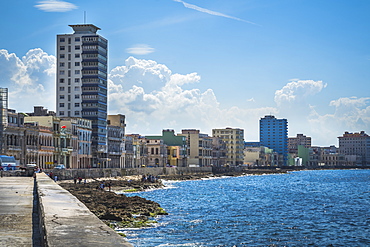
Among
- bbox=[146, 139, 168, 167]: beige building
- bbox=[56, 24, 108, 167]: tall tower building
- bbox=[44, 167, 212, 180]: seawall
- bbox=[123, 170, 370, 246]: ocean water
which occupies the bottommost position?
bbox=[123, 170, 370, 246]: ocean water

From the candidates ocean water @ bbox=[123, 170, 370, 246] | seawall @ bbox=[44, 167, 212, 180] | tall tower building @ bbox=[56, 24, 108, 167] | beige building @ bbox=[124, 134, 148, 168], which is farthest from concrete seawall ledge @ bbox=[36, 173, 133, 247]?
beige building @ bbox=[124, 134, 148, 168]

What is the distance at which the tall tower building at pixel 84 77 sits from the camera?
14512cm

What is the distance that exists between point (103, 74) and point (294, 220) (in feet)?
361

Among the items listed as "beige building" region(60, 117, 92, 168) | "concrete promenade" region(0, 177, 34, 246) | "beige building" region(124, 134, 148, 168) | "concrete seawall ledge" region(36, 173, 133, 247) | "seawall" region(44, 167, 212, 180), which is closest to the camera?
"concrete seawall ledge" region(36, 173, 133, 247)

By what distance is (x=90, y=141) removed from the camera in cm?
13762

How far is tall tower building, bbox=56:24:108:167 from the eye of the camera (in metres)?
145

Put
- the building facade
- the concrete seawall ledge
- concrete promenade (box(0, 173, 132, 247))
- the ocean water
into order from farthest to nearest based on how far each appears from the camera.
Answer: the building facade → the ocean water → concrete promenade (box(0, 173, 132, 247)) → the concrete seawall ledge

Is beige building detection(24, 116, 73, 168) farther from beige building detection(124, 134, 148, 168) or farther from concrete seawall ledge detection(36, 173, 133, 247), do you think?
concrete seawall ledge detection(36, 173, 133, 247)

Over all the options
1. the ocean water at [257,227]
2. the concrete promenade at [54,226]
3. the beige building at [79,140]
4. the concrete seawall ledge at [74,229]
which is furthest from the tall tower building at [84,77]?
the concrete seawall ledge at [74,229]

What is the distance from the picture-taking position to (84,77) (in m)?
146

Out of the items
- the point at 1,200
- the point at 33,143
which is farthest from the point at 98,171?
the point at 1,200

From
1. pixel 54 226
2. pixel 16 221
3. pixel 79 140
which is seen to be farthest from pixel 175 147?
pixel 54 226

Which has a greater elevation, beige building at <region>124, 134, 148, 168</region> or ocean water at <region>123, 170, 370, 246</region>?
beige building at <region>124, 134, 148, 168</region>

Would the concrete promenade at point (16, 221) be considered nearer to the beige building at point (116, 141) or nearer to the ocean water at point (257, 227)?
the ocean water at point (257, 227)
